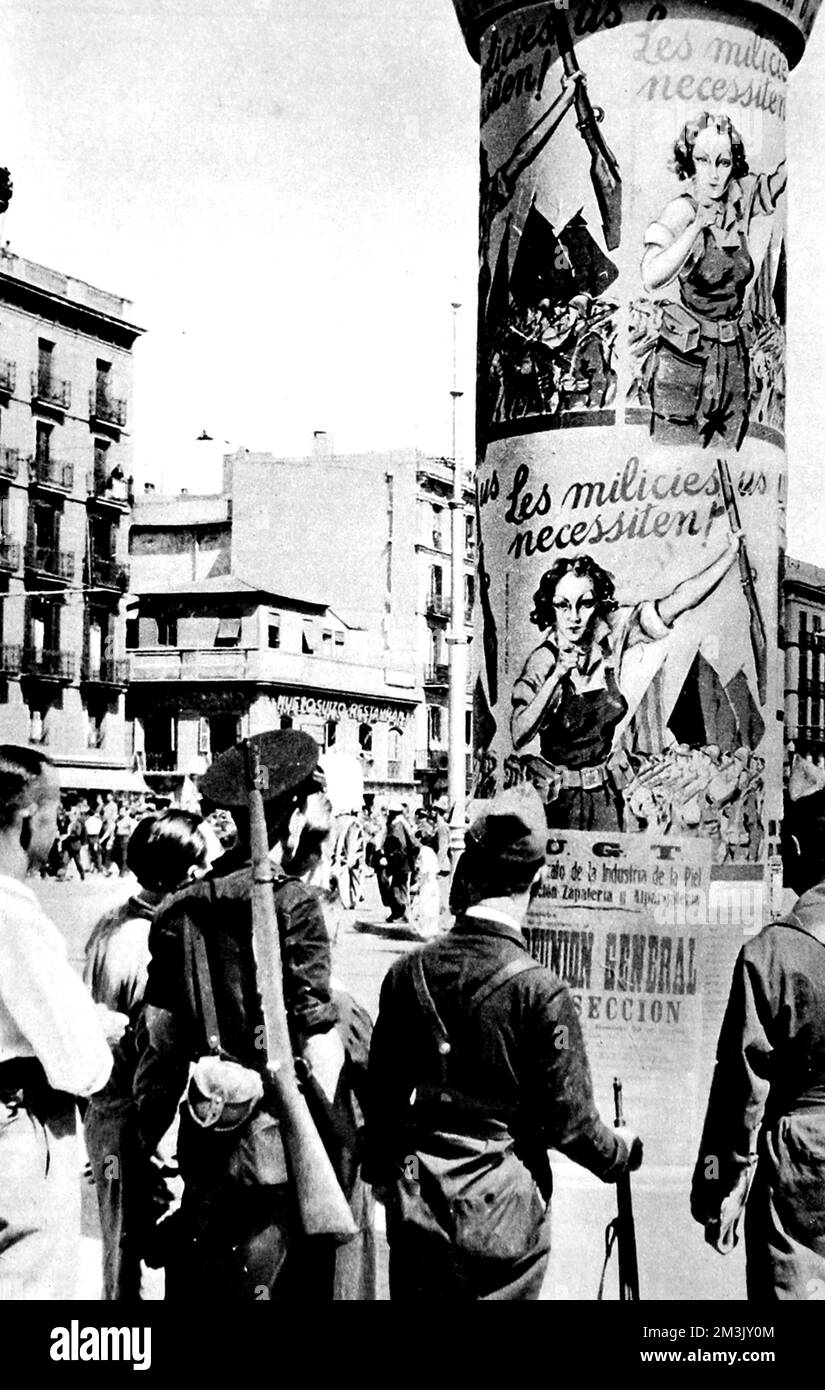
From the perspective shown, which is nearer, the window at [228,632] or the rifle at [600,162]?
the rifle at [600,162]

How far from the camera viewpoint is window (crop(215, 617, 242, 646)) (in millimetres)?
5418

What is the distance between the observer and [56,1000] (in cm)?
471

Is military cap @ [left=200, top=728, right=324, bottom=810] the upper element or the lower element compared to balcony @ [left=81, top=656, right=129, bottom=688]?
lower

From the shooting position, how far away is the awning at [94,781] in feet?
17.3

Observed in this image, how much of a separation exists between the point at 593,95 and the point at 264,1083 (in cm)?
293

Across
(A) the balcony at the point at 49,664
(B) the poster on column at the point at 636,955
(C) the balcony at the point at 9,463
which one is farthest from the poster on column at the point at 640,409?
(C) the balcony at the point at 9,463

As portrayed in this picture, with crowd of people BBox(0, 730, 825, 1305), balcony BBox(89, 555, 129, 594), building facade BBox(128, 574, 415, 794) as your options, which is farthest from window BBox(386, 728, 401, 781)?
balcony BBox(89, 555, 129, 594)

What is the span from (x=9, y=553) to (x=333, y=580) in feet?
3.42

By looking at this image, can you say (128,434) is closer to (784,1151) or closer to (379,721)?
(379,721)

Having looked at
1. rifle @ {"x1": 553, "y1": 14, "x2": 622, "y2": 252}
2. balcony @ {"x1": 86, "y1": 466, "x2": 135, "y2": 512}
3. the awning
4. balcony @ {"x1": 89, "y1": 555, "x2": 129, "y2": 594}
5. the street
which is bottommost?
the street

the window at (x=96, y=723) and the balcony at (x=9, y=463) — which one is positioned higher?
the balcony at (x=9, y=463)

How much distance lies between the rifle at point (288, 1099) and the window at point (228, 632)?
945 millimetres

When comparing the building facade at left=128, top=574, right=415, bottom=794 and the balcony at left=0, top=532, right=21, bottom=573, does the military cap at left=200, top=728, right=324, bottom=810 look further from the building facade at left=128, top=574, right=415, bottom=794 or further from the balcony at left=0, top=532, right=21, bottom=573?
the balcony at left=0, top=532, right=21, bottom=573

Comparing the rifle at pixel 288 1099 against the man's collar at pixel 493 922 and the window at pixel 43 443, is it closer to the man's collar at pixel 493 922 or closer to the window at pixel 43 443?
the man's collar at pixel 493 922
